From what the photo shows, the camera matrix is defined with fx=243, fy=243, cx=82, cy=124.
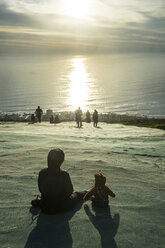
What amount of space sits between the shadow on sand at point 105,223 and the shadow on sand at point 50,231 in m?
0.42

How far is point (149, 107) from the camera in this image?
339ft

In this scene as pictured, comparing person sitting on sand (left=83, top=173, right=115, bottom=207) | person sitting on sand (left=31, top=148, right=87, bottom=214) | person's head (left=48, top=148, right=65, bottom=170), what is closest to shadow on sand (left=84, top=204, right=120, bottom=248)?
person sitting on sand (left=83, top=173, right=115, bottom=207)

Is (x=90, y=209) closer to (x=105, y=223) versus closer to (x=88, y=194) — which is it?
(x=88, y=194)

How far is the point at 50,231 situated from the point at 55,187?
765 millimetres

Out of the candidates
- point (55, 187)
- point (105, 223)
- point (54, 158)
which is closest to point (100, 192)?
point (105, 223)

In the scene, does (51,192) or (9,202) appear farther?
(9,202)

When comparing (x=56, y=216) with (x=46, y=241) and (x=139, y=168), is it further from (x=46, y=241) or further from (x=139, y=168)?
(x=139, y=168)

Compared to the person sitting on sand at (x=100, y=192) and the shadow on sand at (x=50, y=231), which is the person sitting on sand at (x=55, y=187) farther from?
the person sitting on sand at (x=100, y=192)

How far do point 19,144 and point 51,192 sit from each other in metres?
6.61

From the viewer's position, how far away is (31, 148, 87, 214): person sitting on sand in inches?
179

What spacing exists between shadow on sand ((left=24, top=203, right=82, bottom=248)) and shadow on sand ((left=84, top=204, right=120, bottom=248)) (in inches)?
16.5

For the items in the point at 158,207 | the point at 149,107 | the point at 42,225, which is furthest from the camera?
the point at 149,107

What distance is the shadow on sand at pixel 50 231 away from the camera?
3825mm

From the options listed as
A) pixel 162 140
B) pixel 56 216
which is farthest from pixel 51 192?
pixel 162 140
